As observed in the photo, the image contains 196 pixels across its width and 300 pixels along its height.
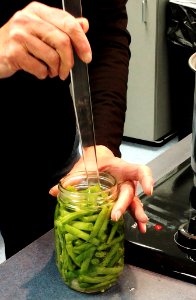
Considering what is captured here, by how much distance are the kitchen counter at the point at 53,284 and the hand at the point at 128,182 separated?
0.07m

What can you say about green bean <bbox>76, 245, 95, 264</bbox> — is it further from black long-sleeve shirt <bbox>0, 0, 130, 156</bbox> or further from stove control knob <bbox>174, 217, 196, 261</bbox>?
black long-sleeve shirt <bbox>0, 0, 130, 156</bbox>

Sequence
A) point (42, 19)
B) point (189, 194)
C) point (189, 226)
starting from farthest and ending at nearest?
point (189, 194), point (189, 226), point (42, 19)

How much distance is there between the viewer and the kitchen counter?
0.68 m

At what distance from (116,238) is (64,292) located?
A: 4.1 inches

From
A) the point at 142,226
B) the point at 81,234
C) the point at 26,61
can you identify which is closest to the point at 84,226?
the point at 81,234

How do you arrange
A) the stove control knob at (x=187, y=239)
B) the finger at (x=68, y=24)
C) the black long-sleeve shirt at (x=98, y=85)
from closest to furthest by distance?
the finger at (x=68, y=24)
the stove control knob at (x=187, y=239)
the black long-sleeve shirt at (x=98, y=85)

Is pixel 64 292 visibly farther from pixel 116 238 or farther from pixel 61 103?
pixel 61 103

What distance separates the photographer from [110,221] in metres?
0.66

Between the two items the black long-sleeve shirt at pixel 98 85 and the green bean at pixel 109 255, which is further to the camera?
the black long-sleeve shirt at pixel 98 85

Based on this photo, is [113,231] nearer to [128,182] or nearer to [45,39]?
[128,182]

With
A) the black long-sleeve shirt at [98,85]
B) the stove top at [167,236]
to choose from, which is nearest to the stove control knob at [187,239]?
the stove top at [167,236]

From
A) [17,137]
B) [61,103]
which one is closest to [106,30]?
[61,103]

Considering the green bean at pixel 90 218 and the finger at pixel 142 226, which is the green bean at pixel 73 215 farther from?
the finger at pixel 142 226

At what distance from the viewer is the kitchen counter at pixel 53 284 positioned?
675 millimetres
